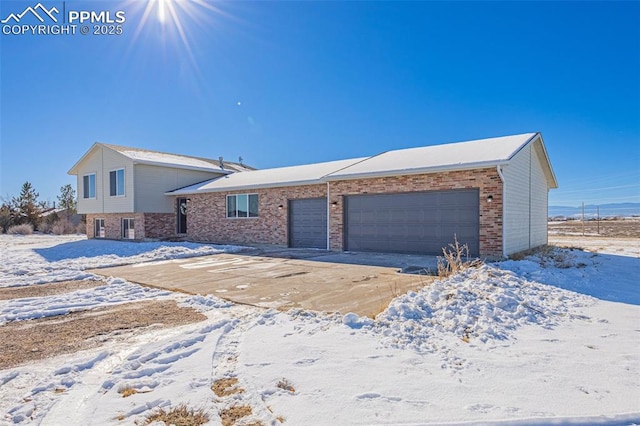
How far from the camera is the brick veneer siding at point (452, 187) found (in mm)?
9680

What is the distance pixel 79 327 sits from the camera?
4.49 metres

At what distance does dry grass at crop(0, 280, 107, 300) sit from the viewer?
20.9 feet

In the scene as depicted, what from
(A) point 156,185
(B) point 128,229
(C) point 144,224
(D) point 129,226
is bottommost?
(B) point 128,229

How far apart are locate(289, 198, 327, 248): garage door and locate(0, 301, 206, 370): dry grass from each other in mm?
8430

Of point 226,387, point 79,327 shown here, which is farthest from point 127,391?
point 79,327

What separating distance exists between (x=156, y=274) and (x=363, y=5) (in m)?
9.54

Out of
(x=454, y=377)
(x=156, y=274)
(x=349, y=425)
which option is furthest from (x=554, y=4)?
(x=156, y=274)

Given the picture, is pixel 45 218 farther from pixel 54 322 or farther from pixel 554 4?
pixel 554 4

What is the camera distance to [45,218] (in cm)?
2828

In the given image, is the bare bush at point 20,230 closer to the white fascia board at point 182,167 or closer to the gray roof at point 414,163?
the white fascia board at point 182,167

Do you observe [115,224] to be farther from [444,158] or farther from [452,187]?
[452,187]

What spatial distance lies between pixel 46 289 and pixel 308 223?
348 inches

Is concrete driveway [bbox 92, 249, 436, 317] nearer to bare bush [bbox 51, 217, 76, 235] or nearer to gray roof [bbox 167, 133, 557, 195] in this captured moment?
gray roof [bbox 167, 133, 557, 195]

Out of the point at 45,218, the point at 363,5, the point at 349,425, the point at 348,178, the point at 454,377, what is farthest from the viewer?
the point at 45,218
